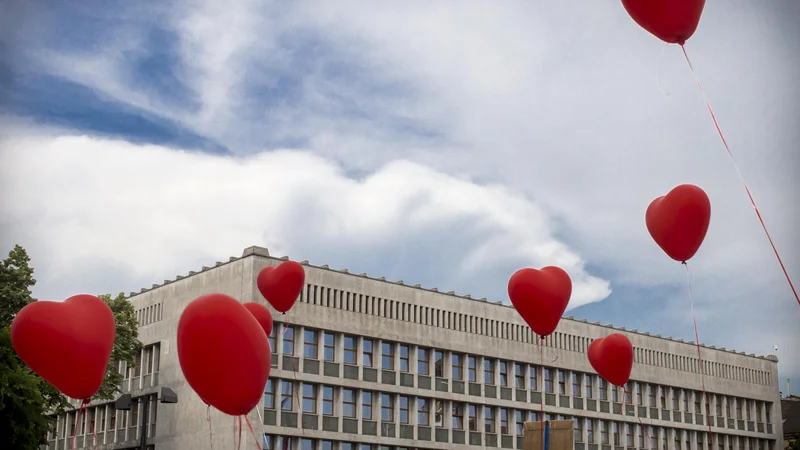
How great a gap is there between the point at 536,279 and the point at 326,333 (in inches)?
1120

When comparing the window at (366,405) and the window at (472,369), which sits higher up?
the window at (472,369)

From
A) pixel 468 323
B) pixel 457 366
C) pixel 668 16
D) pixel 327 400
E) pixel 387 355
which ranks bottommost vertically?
pixel 668 16

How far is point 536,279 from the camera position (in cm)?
2139

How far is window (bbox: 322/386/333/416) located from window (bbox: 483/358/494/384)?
937 centimetres

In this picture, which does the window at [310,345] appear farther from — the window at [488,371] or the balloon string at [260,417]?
the window at [488,371]

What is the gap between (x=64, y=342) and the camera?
58.1 ft

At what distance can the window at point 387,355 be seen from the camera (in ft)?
168

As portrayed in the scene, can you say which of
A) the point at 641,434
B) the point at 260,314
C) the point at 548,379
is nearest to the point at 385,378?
the point at 548,379

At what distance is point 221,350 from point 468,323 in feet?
131

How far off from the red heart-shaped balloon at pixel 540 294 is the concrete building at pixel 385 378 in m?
22.7

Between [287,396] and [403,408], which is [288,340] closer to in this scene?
[287,396]

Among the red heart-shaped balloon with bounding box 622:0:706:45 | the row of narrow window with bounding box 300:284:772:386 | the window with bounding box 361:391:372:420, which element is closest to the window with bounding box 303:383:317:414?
the window with bounding box 361:391:372:420

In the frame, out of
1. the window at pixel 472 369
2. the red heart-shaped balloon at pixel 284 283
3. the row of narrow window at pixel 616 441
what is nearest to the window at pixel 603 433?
the row of narrow window at pixel 616 441

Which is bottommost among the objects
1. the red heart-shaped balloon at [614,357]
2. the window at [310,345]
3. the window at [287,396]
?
the red heart-shaped balloon at [614,357]
